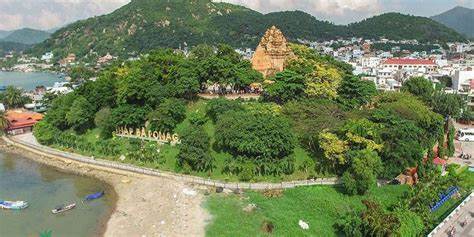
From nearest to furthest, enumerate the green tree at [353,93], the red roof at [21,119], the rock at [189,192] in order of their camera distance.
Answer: the rock at [189,192]
the green tree at [353,93]
the red roof at [21,119]

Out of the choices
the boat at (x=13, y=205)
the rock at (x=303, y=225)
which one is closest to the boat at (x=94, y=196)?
the boat at (x=13, y=205)

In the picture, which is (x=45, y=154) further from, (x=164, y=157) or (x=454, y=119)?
(x=454, y=119)

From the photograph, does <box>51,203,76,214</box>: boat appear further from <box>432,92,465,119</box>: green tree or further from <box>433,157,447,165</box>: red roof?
<box>432,92,465,119</box>: green tree

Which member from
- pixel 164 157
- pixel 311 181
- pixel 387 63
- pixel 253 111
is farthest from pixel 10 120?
pixel 387 63

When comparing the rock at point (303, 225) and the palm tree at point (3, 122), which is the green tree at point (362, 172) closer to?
the rock at point (303, 225)

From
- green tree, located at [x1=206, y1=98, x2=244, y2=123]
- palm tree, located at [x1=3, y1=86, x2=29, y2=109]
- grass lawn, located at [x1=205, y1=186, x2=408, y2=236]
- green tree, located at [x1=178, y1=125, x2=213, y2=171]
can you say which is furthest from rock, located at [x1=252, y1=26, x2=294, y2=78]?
palm tree, located at [x1=3, y1=86, x2=29, y2=109]

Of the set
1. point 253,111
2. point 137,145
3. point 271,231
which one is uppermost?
point 253,111
